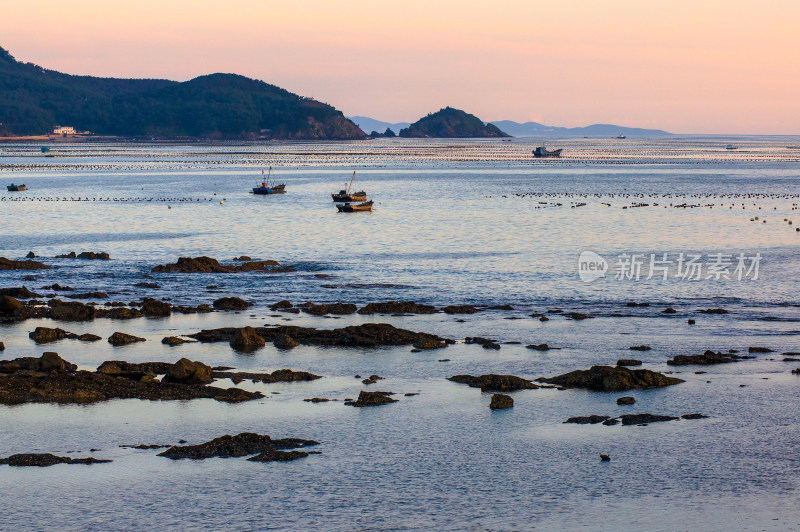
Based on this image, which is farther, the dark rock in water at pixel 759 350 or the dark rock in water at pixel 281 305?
the dark rock in water at pixel 281 305

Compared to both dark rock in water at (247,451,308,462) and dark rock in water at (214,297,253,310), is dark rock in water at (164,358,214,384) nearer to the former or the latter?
dark rock in water at (247,451,308,462)

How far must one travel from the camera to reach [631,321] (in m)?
40.8

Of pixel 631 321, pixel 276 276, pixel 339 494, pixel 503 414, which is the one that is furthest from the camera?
pixel 276 276

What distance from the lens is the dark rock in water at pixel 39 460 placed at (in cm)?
2370

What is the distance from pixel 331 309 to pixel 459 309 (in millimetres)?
5703

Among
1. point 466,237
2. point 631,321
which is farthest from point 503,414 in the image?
point 466,237

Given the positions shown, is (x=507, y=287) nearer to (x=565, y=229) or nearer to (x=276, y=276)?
(x=276, y=276)

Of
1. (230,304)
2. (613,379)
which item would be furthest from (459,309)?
(613,379)

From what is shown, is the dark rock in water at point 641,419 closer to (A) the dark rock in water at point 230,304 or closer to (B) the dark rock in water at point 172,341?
(B) the dark rock in water at point 172,341

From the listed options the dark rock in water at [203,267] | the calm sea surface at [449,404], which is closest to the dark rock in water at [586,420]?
the calm sea surface at [449,404]

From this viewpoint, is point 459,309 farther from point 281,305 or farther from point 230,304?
point 230,304

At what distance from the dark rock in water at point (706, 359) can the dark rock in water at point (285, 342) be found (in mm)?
13591

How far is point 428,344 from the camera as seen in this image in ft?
117

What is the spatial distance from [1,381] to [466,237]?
47.6 metres
